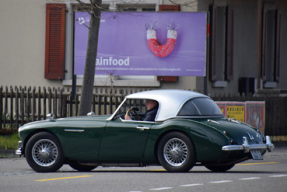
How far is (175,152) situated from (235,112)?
26.5ft

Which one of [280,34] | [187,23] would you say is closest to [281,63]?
[280,34]

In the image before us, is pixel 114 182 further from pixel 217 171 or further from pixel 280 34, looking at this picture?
pixel 280 34

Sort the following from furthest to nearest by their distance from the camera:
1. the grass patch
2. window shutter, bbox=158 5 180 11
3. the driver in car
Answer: window shutter, bbox=158 5 180 11 < the grass patch < the driver in car

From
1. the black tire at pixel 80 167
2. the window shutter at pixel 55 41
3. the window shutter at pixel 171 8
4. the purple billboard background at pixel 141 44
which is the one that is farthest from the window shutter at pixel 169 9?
the black tire at pixel 80 167

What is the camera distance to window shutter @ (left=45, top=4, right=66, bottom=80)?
23.5 m

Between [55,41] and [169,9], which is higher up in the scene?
[169,9]

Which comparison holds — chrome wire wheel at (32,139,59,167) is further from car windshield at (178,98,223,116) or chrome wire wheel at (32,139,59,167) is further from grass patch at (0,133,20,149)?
grass patch at (0,133,20,149)

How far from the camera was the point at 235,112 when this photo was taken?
786 inches

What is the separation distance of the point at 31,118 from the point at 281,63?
10.9 meters

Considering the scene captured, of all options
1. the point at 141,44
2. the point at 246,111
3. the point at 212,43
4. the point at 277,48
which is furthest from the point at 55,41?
the point at 277,48

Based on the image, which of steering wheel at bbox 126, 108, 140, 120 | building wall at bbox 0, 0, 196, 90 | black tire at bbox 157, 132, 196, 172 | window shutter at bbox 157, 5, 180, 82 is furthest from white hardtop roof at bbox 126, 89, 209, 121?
building wall at bbox 0, 0, 196, 90

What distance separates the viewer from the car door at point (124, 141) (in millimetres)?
12461

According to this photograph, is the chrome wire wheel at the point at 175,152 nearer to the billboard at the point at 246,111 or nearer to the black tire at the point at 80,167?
the black tire at the point at 80,167

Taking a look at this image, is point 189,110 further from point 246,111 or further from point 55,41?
point 55,41
